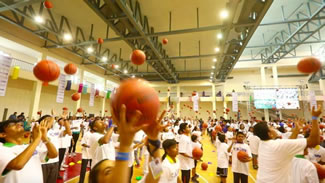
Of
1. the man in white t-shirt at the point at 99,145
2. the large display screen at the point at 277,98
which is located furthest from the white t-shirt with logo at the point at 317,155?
the large display screen at the point at 277,98

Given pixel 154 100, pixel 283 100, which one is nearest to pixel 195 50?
pixel 283 100

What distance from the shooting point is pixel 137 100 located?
988 millimetres

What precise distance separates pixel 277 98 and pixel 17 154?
57.0ft

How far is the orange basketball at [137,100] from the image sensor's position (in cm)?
97

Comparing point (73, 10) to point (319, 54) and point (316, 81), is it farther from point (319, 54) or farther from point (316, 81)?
point (316, 81)

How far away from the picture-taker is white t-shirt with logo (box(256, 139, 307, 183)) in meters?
2.04

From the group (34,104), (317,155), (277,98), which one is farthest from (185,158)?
(277,98)

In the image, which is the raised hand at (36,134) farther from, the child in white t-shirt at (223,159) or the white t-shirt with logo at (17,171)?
the child in white t-shirt at (223,159)

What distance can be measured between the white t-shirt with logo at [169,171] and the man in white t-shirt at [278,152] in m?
1.23

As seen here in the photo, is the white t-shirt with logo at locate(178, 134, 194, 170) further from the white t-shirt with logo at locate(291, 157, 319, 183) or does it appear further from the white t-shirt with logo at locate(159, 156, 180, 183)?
the white t-shirt with logo at locate(291, 157, 319, 183)

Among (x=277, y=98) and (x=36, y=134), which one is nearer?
(x=36, y=134)

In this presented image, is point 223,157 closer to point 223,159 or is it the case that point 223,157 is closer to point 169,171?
point 223,159

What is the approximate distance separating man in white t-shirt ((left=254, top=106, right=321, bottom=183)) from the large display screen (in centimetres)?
1425

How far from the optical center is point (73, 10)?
318 inches
